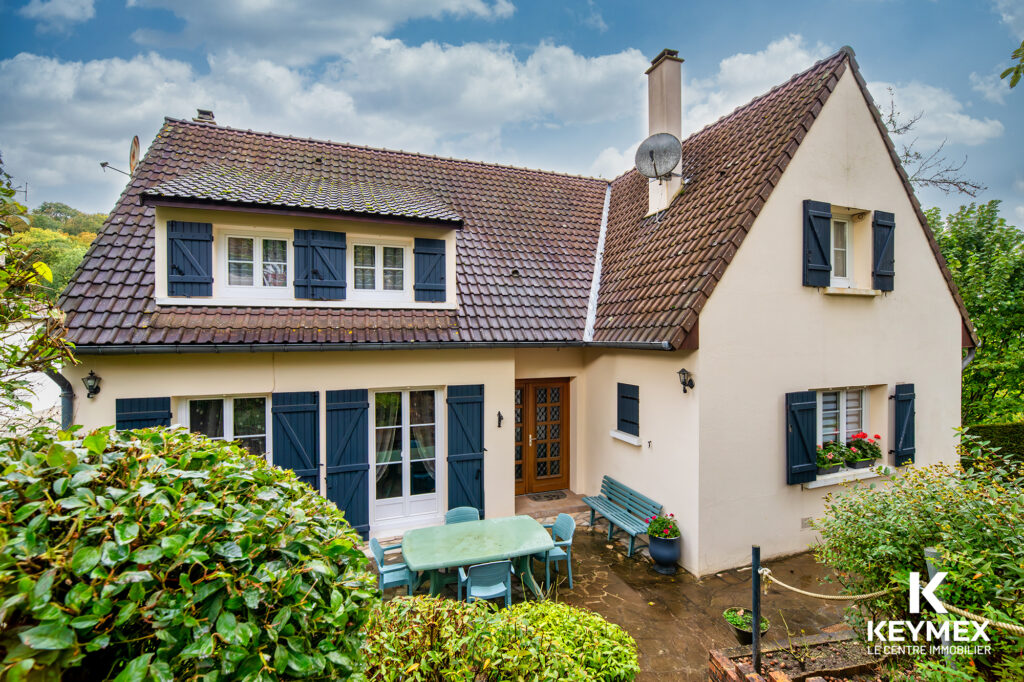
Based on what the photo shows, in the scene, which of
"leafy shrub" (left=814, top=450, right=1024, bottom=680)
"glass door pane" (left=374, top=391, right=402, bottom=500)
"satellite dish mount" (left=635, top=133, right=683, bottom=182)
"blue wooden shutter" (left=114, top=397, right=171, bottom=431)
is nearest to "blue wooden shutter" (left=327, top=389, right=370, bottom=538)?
"glass door pane" (left=374, top=391, right=402, bottom=500)

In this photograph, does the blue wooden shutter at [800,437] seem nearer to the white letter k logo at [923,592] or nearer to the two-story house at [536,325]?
the two-story house at [536,325]

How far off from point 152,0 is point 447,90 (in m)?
9.98

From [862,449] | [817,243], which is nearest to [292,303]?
[817,243]

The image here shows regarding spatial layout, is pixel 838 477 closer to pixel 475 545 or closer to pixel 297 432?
pixel 475 545

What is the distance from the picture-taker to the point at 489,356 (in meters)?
8.64

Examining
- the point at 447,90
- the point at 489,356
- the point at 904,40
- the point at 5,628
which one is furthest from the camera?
the point at 447,90

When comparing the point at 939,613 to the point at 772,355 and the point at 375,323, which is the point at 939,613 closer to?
the point at 772,355

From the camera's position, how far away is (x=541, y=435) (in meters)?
10.1

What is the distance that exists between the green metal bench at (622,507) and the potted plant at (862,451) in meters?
3.50

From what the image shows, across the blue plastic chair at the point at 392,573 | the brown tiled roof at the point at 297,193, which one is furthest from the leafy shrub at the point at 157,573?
the brown tiled roof at the point at 297,193

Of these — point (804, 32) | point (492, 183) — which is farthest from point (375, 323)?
point (804, 32)

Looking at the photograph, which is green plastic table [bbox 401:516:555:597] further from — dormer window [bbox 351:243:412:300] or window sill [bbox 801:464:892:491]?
window sill [bbox 801:464:892:491]

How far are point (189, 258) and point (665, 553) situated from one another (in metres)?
8.88

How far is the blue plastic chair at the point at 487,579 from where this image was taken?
215 inches
